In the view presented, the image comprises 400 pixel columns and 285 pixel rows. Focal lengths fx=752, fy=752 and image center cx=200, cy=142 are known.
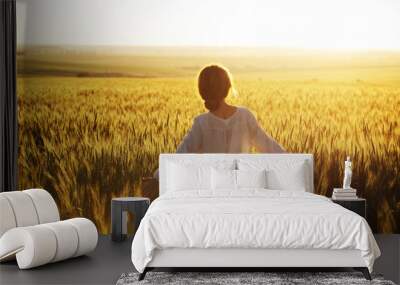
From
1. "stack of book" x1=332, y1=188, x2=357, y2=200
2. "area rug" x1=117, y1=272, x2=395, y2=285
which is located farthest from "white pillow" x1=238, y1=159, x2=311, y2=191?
"area rug" x1=117, y1=272, x2=395, y2=285

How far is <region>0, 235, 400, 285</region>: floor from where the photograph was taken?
6152 mm

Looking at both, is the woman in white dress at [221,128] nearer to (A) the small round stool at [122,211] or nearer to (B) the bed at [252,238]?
(A) the small round stool at [122,211]

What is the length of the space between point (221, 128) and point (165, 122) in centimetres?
68

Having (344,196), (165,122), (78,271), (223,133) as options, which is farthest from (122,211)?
(344,196)

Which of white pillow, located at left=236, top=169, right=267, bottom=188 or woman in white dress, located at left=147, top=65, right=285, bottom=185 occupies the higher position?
woman in white dress, located at left=147, top=65, right=285, bottom=185

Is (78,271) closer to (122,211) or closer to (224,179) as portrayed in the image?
(122,211)

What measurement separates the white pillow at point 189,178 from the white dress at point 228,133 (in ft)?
2.09

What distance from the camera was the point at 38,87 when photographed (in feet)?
29.8

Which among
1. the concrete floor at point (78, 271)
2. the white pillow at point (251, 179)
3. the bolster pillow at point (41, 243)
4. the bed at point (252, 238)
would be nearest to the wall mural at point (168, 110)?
the white pillow at point (251, 179)

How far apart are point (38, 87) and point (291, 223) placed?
423 centimetres

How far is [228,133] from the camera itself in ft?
29.6

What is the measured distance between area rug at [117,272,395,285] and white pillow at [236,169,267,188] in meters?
1.84

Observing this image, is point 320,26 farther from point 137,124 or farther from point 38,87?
point 38,87

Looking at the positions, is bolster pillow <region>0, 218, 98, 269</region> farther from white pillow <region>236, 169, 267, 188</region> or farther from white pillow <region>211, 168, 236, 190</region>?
white pillow <region>236, 169, 267, 188</region>
